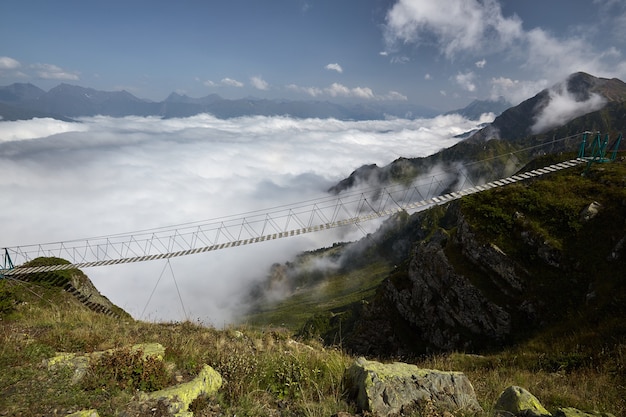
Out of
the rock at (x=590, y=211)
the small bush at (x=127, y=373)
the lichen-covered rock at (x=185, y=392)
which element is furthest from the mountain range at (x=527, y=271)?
the small bush at (x=127, y=373)

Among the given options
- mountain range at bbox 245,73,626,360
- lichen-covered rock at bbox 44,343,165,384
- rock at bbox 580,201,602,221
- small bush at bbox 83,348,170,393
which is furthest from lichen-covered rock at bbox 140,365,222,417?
rock at bbox 580,201,602,221

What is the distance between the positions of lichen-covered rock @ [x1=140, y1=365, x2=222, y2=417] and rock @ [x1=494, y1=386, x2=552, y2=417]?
714 cm

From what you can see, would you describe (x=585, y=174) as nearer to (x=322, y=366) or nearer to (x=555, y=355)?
(x=555, y=355)

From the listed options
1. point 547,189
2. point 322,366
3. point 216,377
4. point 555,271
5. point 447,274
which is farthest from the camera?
point 447,274

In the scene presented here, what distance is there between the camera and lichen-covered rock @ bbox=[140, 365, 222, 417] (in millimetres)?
7664

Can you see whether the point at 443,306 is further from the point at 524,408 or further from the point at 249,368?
the point at 249,368

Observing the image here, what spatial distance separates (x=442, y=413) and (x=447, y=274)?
4588 cm

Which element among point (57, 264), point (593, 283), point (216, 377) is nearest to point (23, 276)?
point (57, 264)

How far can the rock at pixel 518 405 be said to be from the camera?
7641 millimetres

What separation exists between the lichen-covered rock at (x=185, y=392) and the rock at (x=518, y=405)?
23.4 feet

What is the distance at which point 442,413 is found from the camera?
764 cm

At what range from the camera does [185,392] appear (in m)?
8.10

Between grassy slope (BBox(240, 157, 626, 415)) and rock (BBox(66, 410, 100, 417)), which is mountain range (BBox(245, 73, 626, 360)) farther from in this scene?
rock (BBox(66, 410, 100, 417))

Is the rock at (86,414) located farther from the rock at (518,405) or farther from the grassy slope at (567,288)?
the grassy slope at (567,288)
